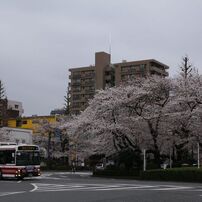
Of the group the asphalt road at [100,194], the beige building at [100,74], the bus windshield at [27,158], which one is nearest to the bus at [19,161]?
the bus windshield at [27,158]

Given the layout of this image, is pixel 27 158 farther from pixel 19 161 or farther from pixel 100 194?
pixel 100 194

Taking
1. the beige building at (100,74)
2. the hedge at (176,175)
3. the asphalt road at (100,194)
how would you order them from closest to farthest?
1. the asphalt road at (100,194)
2. the hedge at (176,175)
3. the beige building at (100,74)

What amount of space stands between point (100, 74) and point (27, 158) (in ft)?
287

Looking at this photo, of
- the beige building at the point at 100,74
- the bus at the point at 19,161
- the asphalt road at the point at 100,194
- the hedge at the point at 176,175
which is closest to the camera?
the asphalt road at the point at 100,194

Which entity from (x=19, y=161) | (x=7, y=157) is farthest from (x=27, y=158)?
(x=7, y=157)

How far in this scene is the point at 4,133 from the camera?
228ft

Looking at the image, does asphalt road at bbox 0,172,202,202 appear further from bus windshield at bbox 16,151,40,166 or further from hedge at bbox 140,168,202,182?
bus windshield at bbox 16,151,40,166

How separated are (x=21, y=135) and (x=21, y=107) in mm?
52731

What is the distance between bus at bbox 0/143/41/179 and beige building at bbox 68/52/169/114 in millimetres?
73461

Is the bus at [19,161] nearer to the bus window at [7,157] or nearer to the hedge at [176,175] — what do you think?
the bus window at [7,157]

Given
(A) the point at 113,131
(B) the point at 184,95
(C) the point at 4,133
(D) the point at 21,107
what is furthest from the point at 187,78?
(D) the point at 21,107

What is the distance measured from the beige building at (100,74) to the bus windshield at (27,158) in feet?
241

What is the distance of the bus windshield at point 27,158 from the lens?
33.9 metres

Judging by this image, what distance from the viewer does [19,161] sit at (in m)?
33.9
